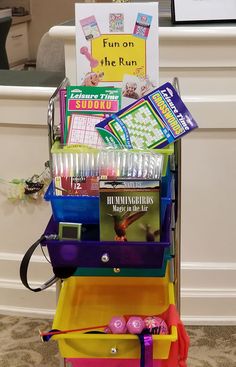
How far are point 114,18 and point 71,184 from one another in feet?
1.48

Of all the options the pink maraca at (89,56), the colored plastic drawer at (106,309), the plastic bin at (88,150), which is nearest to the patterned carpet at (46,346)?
the colored plastic drawer at (106,309)

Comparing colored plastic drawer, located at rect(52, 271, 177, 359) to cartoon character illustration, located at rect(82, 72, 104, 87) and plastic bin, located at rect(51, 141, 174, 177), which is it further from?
cartoon character illustration, located at rect(82, 72, 104, 87)

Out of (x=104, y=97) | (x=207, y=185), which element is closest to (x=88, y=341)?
(x=104, y=97)

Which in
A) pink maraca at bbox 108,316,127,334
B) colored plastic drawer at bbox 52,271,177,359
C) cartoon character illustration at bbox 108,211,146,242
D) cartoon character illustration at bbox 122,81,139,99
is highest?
cartoon character illustration at bbox 122,81,139,99

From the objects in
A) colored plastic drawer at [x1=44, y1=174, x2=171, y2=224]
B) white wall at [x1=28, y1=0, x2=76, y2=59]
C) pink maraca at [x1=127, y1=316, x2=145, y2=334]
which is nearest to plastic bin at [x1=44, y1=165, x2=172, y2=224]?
colored plastic drawer at [x1=44, y1=174, x2=171, y2=224]

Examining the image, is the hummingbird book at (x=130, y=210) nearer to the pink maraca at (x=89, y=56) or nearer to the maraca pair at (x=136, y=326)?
the maraca pair at (x=136, y=326)

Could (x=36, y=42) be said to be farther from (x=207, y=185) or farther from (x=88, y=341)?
(x=88, y=341)

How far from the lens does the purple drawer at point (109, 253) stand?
4.00 feet

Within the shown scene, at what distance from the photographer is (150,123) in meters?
1.34

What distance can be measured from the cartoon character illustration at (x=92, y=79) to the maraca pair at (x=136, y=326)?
0.60 meters

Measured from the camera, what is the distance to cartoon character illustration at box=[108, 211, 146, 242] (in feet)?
3.97

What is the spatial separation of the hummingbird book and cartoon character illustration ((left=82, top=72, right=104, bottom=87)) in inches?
13.8

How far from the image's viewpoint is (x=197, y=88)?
6.17 ft

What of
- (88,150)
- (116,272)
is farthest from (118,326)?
(88,150)
